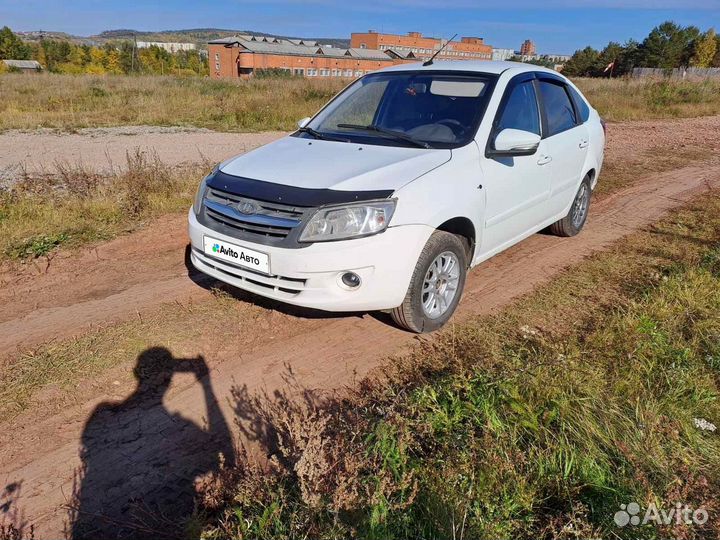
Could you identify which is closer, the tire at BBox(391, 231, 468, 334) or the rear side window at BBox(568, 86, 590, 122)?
the tire at BBox(391, 231, 468, 334)

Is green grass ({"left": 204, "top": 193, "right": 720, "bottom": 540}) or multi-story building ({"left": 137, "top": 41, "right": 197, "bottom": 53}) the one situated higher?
multi-story building ({"left": 137, "top": 41, "right": 197, "bottom": 53})

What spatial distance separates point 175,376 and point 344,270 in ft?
4.28

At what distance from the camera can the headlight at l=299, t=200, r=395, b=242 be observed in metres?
3.12

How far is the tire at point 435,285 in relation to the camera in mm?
3408

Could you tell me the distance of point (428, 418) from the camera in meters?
2.65

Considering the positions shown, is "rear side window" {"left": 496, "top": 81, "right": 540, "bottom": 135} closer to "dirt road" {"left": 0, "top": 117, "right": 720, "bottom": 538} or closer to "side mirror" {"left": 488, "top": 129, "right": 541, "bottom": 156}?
"side mirror" {"left": 488, "top": 129, "right": 541, "bottom": 156}

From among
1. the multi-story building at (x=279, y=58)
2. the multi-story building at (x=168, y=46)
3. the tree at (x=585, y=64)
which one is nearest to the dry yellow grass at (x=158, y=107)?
the multi-story building at (x=279, y=58)

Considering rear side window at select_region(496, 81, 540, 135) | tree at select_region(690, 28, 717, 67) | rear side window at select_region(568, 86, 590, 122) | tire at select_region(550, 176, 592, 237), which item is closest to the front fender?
rear side window at select_region(496, 81, 540, 135)

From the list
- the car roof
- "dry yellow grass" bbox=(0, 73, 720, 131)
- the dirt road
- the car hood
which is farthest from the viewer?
"dry yellow grass" bbox=(0, 73, 720, 131)

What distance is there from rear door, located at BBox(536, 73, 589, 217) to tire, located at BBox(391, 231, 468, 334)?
5.40 ft

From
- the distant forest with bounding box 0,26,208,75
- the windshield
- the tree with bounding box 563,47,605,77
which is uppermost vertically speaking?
the tree with bounding box 563,47,605,77

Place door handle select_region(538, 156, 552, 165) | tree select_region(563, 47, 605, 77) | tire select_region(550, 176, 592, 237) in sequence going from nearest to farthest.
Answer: door handle select_region(538, 156, 552, 165) < tire select_region(550, 176, 592, 237) < tree select_region(563, 47, 605, 77)

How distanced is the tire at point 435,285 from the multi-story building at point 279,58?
2654 inches

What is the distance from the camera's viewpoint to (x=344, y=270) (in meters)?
3.15
